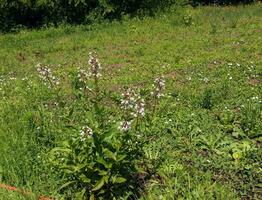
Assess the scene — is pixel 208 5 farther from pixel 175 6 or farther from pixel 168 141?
pixel 168 141

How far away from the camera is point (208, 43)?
40.0ft

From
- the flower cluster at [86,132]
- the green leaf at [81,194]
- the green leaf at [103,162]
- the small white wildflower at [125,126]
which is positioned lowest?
the green leaf at [81,194]

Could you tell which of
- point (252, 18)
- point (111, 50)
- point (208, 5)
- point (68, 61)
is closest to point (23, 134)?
point (68, 61)

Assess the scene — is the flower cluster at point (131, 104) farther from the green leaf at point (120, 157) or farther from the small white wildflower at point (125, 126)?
the green leaf at point (120, 157)

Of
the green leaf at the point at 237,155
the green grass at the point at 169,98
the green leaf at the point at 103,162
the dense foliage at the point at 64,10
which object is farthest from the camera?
the dense foliage at the point at 64,10

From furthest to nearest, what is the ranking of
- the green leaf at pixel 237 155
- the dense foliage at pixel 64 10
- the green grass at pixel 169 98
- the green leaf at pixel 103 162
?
the dense foliage at pixel 64 10
the green leaf at pixel 237 155
the green grass at pixel 169 98
the green leaf at pixel 103 162

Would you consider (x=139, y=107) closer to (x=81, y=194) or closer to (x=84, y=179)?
(x=84, y=179)

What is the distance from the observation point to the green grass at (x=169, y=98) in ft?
16.8

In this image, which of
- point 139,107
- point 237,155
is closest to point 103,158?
point 139,107

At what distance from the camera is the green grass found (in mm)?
5105

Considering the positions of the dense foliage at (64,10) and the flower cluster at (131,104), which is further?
the dense foliage at (64,10)

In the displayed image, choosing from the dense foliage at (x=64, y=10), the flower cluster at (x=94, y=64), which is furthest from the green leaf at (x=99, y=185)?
the dense foliage at (x=64, y=10)

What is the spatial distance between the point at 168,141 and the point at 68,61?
6326 millimetres

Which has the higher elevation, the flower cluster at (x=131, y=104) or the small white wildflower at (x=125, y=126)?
the flower cluster at (x=131, y=104)
